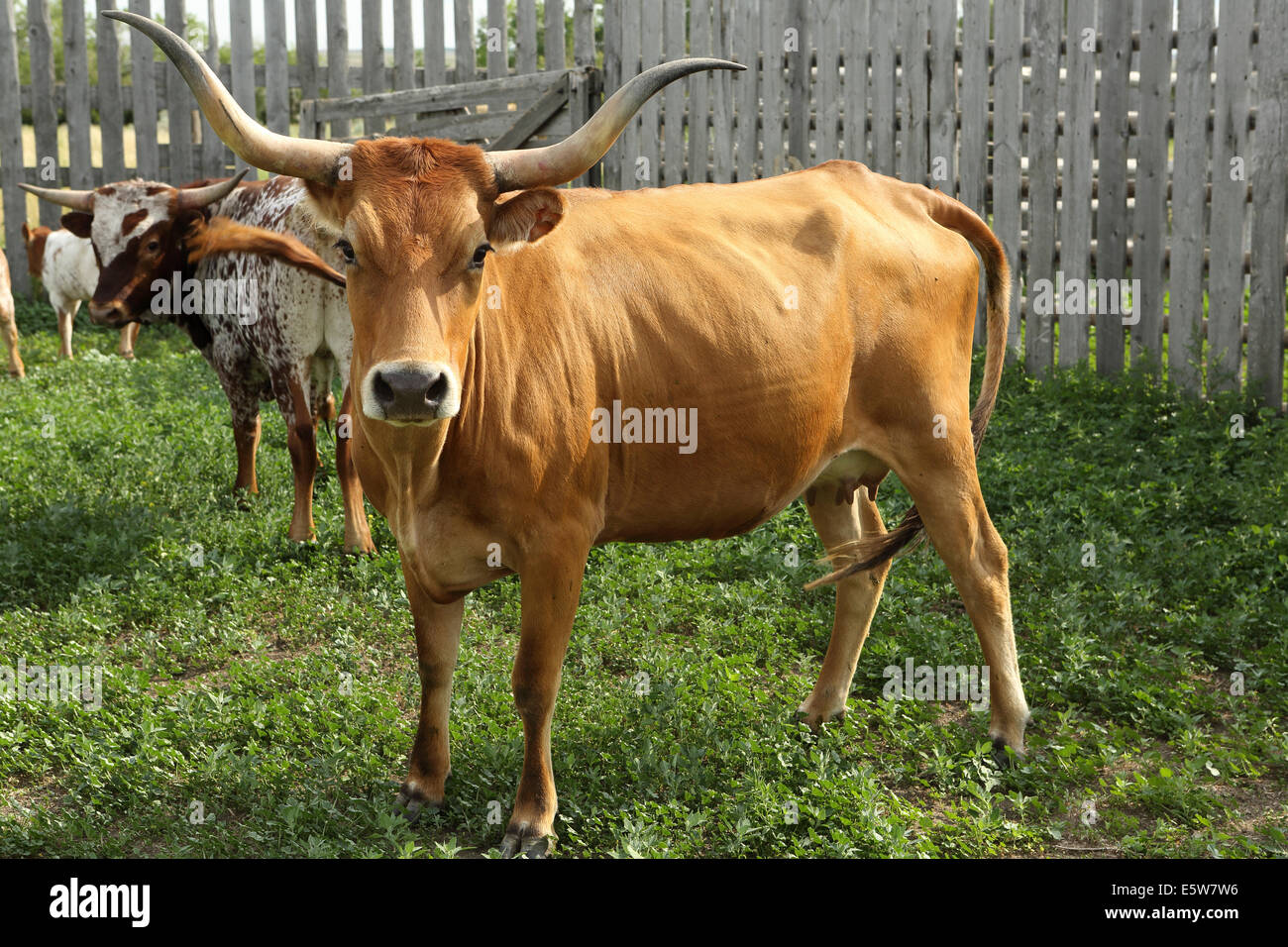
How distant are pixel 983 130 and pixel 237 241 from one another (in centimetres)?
634

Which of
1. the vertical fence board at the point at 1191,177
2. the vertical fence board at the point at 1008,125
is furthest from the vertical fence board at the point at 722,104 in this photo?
the vertical fence board at the point at 1191,177

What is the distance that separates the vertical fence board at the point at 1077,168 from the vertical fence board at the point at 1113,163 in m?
0.09

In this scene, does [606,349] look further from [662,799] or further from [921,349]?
[662,799]

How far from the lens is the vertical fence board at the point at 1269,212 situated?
7.42 meters

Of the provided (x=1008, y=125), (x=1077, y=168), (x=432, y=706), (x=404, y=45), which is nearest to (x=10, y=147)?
(x=404, y=45)

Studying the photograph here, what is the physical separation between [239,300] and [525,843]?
15.0 feet

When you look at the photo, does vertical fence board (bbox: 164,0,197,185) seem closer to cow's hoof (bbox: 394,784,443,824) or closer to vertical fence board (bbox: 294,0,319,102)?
vertical fence board (bbox: 294,0,319,102)

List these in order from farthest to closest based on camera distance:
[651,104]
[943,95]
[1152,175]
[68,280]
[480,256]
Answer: [68,280] < [651,104] < [943,95] < [1152,175] < [480,256]

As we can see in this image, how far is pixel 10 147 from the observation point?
13.1 metres

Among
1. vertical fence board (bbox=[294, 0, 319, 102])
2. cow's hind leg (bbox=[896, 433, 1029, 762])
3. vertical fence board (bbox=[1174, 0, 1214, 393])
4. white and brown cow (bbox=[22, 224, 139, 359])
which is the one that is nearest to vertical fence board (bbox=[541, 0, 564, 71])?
vertical fence board (bbox=[294, 0, 319, 102])

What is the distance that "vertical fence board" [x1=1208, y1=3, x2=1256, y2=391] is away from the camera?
759cm

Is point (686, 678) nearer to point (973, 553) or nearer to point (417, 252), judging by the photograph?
point (973, 553)

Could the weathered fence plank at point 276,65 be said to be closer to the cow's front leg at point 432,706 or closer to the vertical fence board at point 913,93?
the vertical fence board at point 913,93
